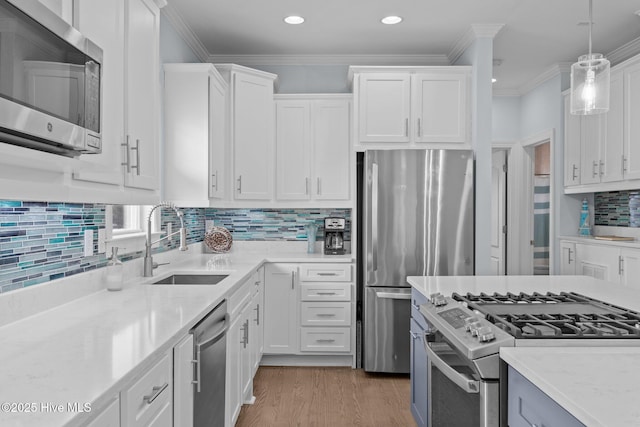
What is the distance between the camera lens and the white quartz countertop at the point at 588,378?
2.90 feet

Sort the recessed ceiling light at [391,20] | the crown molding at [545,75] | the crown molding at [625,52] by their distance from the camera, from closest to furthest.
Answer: the recessed ceiling light at [391,20]
the crown molding at [625,52]
the crown molding at [545,75]

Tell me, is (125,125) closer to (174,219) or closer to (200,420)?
(200,420)

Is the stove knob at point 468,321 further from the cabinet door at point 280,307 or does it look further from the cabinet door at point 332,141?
the cabinet door at point 332,141

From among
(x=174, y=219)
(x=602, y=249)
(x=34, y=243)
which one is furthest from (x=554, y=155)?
(x=34, y=243)

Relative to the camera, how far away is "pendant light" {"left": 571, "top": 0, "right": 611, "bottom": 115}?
2.07m

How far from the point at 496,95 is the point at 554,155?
123 centimetres

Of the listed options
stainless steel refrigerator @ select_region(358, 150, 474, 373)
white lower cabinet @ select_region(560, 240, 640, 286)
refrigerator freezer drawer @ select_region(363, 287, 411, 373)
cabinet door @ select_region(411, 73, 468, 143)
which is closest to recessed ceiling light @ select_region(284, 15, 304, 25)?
cabinet door @ select_region(411, 73, 468, 143)

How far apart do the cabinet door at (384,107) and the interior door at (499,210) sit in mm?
2408

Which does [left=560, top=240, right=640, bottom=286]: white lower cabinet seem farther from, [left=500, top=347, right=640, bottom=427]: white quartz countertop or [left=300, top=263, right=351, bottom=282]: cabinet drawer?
[left=500, top=347, right=640, bottom=427]: white quartz countertop

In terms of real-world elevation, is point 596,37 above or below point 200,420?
above

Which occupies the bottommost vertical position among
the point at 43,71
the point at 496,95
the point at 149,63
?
the point at 43,71

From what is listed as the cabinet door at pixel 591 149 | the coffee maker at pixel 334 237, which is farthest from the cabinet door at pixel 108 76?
the cabinet door at pixel 591 149

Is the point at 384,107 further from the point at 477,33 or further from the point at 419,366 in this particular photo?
the point at 419,366

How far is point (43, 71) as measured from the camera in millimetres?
1118
